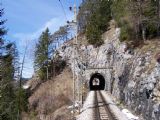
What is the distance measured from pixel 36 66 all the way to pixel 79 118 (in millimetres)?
69453

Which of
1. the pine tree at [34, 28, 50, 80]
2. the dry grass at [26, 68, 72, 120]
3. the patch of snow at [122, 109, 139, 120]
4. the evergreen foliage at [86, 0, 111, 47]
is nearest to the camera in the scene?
the patch of snow at [122, 109, 139, 120]

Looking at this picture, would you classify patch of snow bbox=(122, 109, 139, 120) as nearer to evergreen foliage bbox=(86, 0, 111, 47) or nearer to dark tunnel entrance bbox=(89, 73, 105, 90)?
dark tunnel entrance bbox=(89, 73, 105, 90)

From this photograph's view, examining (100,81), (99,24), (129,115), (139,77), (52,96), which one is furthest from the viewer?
(100,81)

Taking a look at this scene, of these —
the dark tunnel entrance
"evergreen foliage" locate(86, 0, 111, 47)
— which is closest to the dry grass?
the dark tunnel entrance

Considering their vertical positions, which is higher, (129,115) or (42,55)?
(42,55)

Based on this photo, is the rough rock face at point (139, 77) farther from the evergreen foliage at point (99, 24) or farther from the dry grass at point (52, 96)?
the evergreen foliage at point (99, 24)

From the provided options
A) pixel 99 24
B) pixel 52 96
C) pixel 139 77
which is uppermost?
pixel 99 24

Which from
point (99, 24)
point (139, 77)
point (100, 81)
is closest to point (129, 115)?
point (139, 77)

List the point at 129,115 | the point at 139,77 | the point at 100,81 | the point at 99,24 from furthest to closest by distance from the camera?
1. the point at 100,81
2. the point at 99,24
3. the point at 139,77
4. the point at 129,115

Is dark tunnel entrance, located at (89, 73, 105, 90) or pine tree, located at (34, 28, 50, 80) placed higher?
pine tree, located at (34, 28, 50, 80)

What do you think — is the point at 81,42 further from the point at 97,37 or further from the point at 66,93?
the point at 66,93

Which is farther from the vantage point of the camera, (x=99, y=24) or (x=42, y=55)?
(x=42, y=55)

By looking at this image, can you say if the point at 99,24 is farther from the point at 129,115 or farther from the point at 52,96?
the point at 129,115

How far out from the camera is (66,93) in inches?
3088
